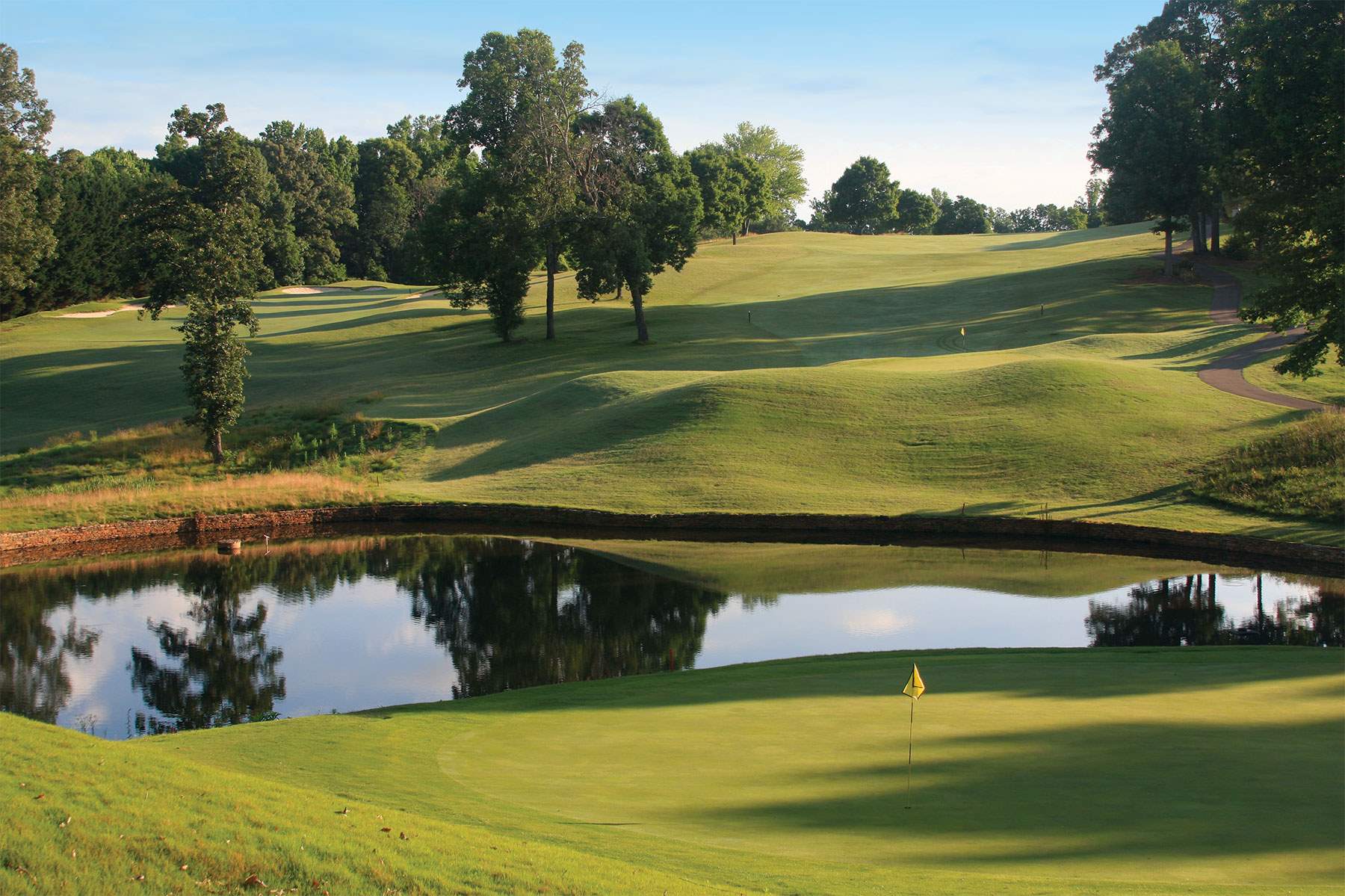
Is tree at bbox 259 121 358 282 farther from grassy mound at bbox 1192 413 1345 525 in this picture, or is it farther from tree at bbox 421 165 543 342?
grassy mound at bbox 1192 413 1345 525

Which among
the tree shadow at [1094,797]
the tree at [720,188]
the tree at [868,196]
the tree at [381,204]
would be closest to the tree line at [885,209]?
the tree at [868,196]

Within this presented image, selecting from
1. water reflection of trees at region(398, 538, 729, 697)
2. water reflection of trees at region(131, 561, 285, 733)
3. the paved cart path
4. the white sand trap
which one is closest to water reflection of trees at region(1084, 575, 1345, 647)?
water reflection of trees at region(398, 538, 729, 697)

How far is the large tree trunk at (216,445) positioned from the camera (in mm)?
43375

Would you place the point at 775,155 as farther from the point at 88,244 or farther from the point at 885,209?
the point at 88,244

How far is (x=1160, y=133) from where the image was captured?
2507 inches

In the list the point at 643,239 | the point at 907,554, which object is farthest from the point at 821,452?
the point at 643,239

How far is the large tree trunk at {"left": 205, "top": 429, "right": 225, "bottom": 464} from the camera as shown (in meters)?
43.4

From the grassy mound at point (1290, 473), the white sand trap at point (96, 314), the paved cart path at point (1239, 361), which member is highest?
the white sand trap at point (96, 314)

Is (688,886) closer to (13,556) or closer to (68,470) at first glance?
(13,556)

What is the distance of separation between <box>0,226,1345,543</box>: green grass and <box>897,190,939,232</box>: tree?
68440 millimetres

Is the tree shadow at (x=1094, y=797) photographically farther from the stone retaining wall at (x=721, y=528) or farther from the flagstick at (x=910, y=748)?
the stone retaining wall at (x=721, y=528)

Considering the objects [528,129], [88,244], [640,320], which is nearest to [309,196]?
→ [88,244]

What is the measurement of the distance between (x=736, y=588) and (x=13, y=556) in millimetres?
20990

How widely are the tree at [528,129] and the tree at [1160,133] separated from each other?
103 feet
